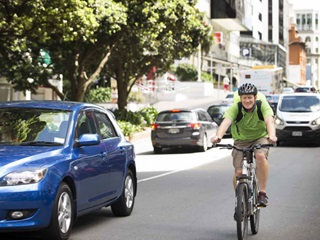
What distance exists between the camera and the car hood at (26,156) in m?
8.38

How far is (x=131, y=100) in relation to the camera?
5412 cm

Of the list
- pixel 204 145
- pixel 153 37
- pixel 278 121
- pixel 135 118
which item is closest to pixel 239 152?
pixel 204 145

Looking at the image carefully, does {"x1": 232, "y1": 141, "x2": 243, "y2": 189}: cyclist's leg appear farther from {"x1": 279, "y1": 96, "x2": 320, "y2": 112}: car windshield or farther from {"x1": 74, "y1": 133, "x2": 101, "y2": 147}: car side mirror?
{"x1": 279, "y1": 96, "x2": 320, "y2": 112}: car windshield

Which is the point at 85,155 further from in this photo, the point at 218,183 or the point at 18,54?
the point at 18,54

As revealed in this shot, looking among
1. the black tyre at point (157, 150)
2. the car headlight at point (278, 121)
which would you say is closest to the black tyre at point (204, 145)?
the black tyre at point (157, 150)

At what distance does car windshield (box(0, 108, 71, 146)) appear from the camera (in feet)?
30.8

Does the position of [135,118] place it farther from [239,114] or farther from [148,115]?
[239,114]

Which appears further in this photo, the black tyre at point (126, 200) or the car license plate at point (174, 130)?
the car license plate at point (174, 130)

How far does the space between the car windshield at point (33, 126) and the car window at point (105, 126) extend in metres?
0.86

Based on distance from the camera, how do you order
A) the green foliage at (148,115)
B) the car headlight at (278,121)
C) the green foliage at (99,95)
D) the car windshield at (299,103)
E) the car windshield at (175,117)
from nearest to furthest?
the car windshield at (175,117)
the car headlight at (278,121)
the car windshield at (299,103)
the green foliage at (148,115)
the green foliage at (99,95)

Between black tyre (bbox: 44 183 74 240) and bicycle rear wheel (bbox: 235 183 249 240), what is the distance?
183 cm

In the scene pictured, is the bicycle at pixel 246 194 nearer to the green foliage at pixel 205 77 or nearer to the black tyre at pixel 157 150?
the black tyre at pixel 157 150

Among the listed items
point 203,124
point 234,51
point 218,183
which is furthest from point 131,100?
point 234,51

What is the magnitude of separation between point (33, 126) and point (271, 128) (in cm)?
276
